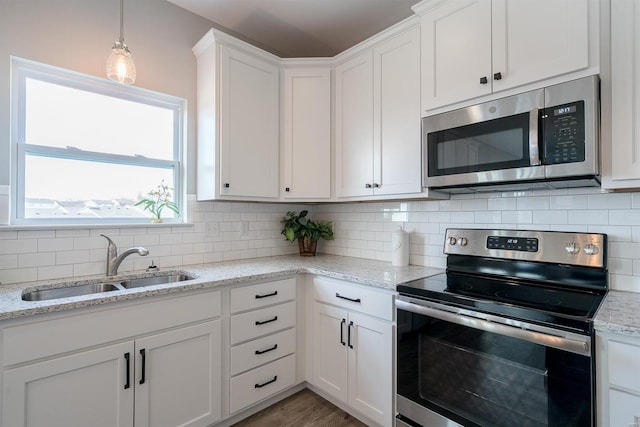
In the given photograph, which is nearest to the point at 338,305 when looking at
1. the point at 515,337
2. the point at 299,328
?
the point at 299,328

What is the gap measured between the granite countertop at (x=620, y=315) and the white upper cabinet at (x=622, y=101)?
473 millimetres

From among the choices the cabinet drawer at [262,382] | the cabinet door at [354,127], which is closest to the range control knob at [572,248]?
the cabinet door at [354,127]

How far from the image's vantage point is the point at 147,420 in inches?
61.8

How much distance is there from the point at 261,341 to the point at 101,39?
6.94 feet

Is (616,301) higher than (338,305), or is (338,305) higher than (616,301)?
(616,301)

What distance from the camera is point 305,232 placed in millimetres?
2711

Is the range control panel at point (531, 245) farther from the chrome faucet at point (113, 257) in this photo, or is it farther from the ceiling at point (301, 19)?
the chrome faucet at point (113, 257)

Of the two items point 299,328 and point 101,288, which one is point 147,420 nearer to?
point 101,288

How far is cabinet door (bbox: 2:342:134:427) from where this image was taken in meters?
1.25

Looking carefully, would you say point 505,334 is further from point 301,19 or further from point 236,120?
point 301,19

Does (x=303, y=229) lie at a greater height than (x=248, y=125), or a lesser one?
lesser

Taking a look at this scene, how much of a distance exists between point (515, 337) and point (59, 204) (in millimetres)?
2435

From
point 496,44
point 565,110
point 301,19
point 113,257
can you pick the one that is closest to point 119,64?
point 113,257

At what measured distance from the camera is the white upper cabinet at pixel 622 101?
1245mm
